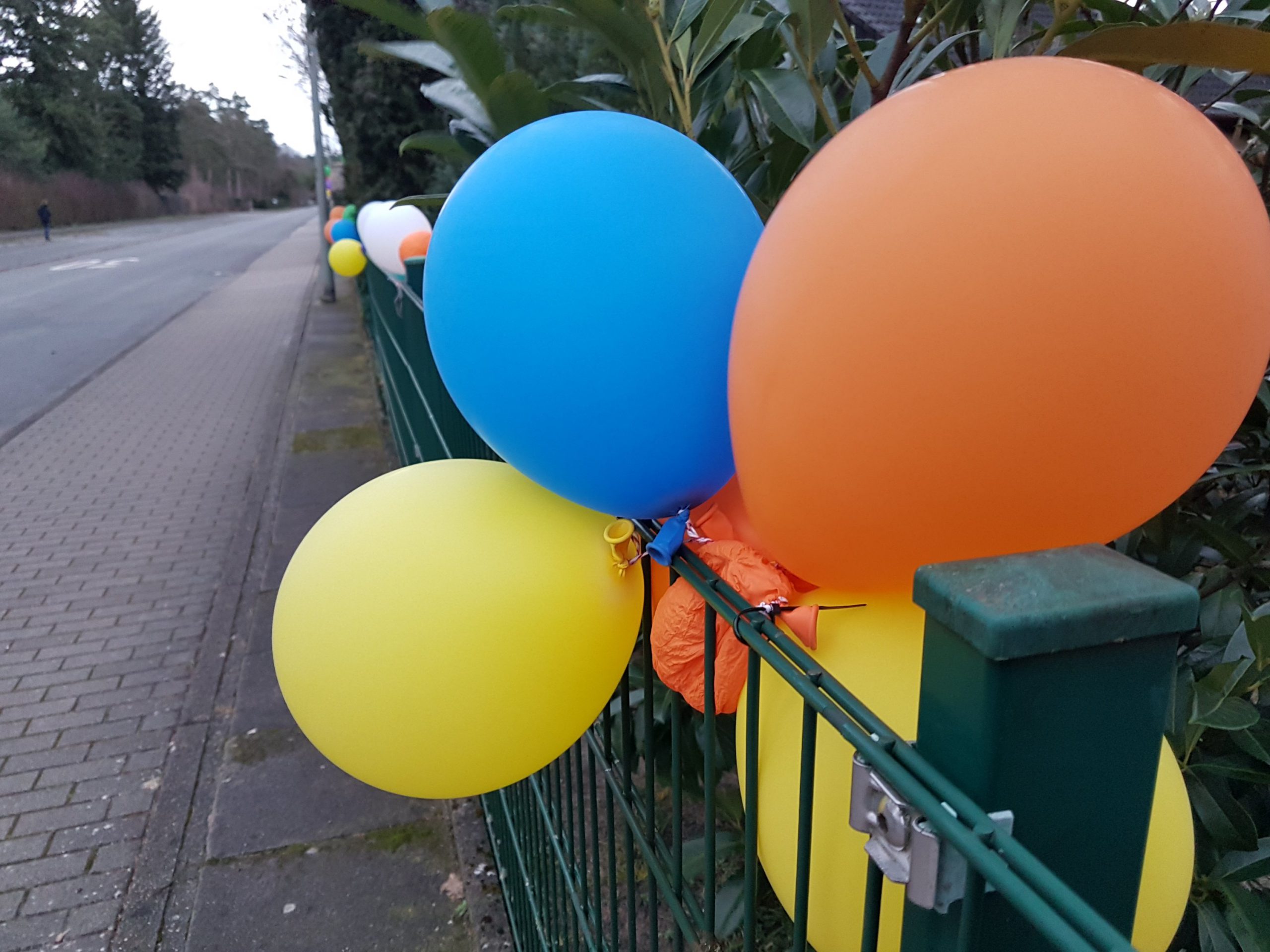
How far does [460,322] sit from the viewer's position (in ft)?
3.61

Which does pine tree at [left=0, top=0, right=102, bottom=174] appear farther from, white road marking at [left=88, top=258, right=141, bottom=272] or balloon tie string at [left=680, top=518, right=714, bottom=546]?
balloon tie string at [left=680, top=518, right=714, bottom=546]

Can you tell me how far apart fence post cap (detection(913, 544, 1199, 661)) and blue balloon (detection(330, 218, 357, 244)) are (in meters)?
11.3

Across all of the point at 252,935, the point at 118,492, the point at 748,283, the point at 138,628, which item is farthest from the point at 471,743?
the point at 118,492

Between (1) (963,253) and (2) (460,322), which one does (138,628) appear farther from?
(1) (963,253)

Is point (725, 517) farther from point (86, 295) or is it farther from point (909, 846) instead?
point (86, 295)

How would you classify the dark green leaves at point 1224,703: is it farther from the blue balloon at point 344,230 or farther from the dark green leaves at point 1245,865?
the blue balloon at point 344,230

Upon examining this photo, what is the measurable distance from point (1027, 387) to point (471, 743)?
2.82 feet

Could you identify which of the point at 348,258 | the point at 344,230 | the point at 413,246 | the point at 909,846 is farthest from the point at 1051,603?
the point at 344,230

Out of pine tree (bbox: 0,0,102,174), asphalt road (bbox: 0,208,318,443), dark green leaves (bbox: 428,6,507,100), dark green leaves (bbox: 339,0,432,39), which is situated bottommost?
asphalt road (bbox: 0,208,318,443)

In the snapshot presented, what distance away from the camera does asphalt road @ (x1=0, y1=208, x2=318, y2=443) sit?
9.70 metres

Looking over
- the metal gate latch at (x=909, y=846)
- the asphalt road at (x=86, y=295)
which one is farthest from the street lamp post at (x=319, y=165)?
the metal gate latch at (x=909, y=846)

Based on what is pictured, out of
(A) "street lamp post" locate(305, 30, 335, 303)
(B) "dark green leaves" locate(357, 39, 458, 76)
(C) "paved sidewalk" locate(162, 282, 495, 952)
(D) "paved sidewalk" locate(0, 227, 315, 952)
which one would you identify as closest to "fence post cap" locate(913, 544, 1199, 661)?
(B) "dark green leaves" locate(357, 39, 458, 76)

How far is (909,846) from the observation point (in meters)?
0.65

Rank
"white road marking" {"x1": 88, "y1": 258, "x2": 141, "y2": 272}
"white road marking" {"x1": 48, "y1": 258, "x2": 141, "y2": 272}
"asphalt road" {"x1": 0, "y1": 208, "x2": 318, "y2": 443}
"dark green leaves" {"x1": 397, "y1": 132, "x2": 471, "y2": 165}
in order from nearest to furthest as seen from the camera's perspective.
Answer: "dark green leaves" {"x1": 397, "y1": 132, "x2": 471, "y2": 165} → "asphalt road" {"x1": 0, "y1": 208, "x2": 318, "y2": 443} → "white road marking" {"x1": 48, "y1": 258, "x2": 141, "y2": 272} → "white road marking" {"x1": 88, "y1": 258, "x2": 141, "y2": 272}
